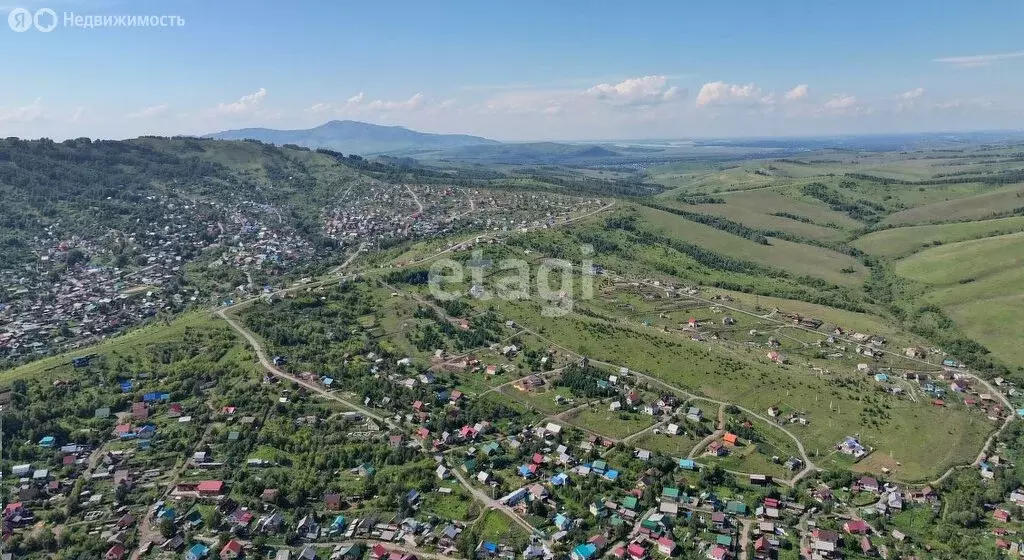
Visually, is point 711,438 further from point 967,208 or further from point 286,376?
point 967,208

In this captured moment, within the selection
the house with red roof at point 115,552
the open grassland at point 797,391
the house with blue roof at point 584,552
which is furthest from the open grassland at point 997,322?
the house with red roof at point 115,552

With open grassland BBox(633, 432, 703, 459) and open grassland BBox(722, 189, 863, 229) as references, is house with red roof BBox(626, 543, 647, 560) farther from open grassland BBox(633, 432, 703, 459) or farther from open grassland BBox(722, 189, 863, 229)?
open grassland BBox(722, 189, 863, 229)

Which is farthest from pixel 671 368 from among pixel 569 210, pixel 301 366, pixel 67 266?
pixel 67 266

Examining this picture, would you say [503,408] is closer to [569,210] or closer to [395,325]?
[395,325]

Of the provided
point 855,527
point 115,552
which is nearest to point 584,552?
point 855,527

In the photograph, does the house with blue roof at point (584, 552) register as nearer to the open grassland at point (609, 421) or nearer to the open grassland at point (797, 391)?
the open grassland at point (609, 421)

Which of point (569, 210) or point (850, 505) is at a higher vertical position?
point (569, 210)

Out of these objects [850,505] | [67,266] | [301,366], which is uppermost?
[67,266]
